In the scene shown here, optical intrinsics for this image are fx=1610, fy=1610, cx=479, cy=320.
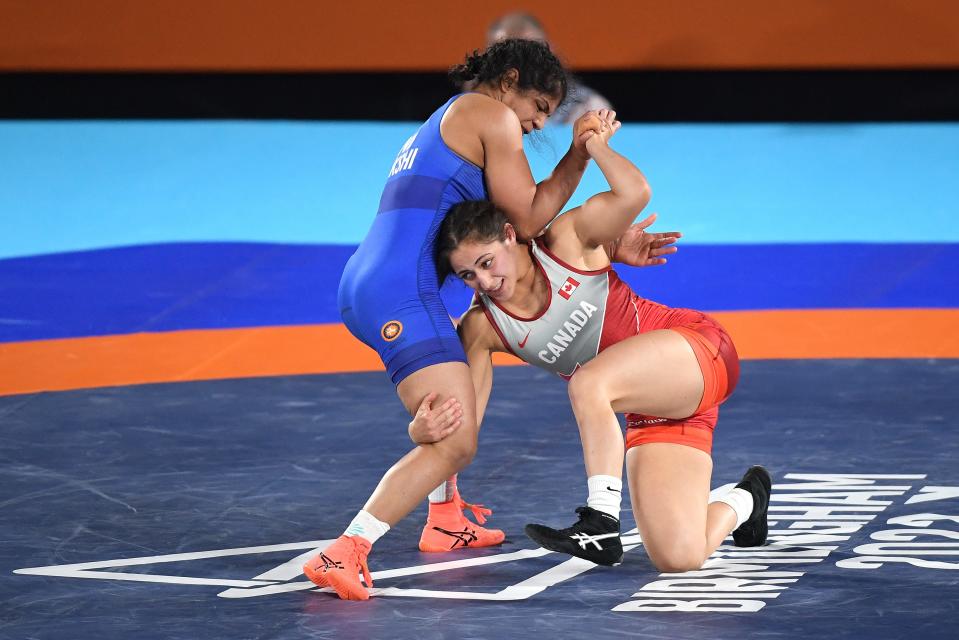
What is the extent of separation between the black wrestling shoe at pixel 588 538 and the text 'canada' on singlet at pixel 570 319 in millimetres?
647

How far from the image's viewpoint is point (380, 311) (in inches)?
186

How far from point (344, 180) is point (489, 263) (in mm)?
8470

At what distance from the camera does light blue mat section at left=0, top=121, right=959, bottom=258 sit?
450 inches

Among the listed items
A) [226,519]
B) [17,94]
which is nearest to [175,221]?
[17,94]

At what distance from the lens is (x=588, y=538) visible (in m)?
4.33

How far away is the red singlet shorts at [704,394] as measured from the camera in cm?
484

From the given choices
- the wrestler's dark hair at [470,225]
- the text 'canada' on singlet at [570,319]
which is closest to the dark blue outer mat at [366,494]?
the text 'canada' on singlet at [570,319]

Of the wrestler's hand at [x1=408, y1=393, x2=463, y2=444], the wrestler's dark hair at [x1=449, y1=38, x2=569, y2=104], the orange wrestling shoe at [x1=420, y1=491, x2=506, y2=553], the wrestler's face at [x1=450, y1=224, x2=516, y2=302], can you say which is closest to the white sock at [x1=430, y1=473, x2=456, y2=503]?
the orange wrestling shoe at [x1=420, y1=491, x2=506, y2=553]

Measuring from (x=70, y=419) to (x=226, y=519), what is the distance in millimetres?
1663

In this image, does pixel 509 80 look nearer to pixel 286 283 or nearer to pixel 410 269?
pixel 410 269

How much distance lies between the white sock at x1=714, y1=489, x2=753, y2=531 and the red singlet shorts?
16cm

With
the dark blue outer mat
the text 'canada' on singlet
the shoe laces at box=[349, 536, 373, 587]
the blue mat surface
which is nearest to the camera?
the dark blue outer mat

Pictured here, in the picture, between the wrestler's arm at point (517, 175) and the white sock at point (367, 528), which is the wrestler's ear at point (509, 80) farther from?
the white sock at point (367, 528)

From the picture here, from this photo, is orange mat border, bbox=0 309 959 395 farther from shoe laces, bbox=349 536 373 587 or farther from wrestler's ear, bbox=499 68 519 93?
shoe laces, bbox=349 536 373 587
